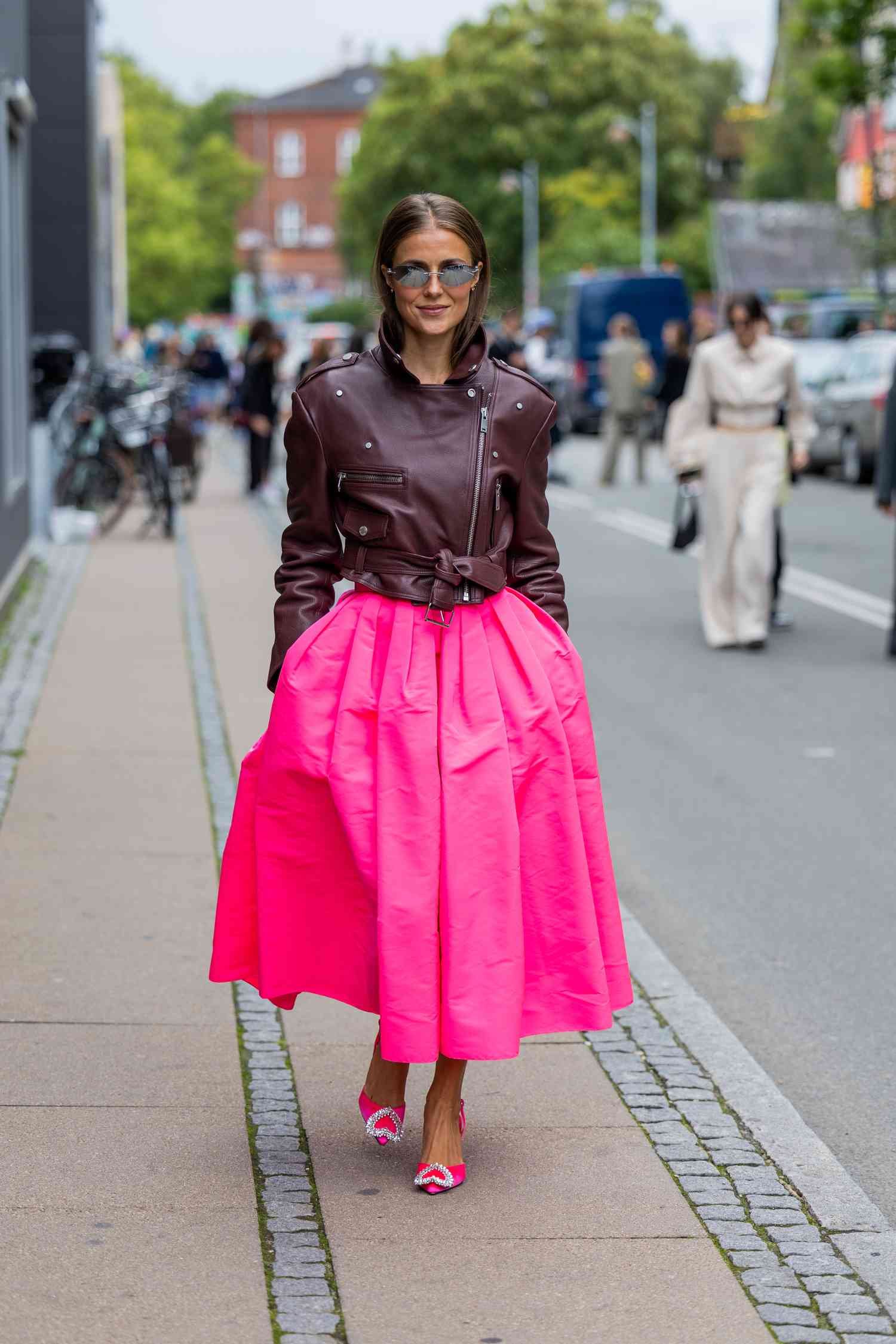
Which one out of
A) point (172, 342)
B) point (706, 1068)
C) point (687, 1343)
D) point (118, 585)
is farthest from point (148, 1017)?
point (172, 342)

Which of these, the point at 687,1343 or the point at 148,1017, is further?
the point at 148,1017

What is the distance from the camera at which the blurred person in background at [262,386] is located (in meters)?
22.4

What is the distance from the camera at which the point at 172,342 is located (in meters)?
34.1

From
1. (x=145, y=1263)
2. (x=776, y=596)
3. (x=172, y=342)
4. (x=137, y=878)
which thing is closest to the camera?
(x=145, y=1263)

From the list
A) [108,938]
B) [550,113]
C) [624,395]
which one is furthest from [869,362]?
[550,113]

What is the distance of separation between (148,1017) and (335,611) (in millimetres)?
1592

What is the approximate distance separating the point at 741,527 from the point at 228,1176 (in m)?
8.39

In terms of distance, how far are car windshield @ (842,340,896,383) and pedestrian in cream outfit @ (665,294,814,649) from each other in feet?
41.0

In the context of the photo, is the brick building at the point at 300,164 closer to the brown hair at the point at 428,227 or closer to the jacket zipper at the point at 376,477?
the brown hair at the point at 428,227

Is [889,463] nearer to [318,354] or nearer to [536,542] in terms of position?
[536,542]

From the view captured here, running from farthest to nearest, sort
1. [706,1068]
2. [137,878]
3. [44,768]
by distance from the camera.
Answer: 1. [44,768]
2. [137,878]
3. [706,1068]

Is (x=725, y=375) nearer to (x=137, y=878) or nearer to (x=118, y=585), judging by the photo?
(x=118, y=585)

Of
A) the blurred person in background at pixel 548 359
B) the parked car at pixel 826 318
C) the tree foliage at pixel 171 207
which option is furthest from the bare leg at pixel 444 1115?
the tree foliage at pixel 171 207

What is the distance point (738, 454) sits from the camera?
12.2 m
